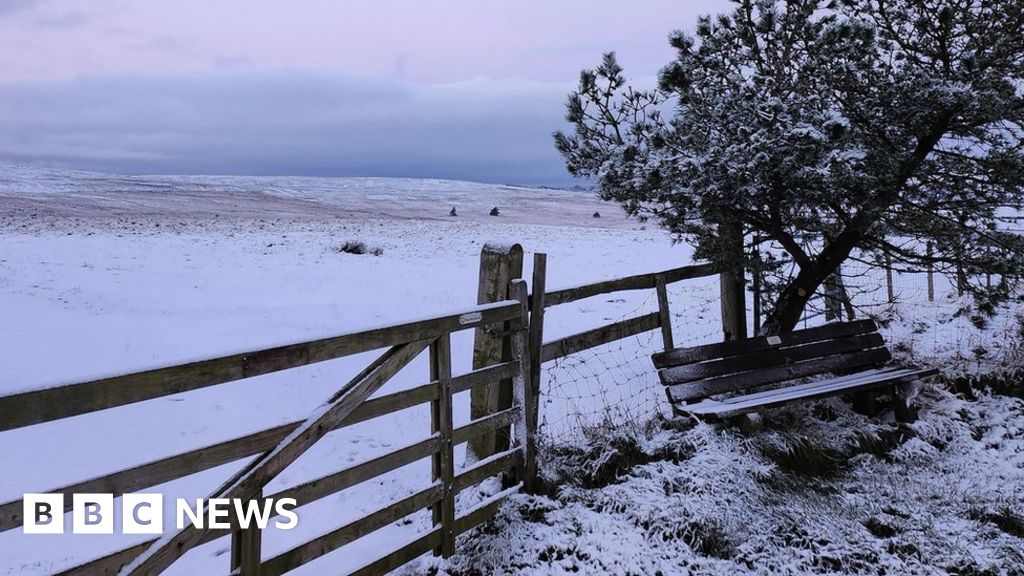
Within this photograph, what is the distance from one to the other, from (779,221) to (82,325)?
1050 cm

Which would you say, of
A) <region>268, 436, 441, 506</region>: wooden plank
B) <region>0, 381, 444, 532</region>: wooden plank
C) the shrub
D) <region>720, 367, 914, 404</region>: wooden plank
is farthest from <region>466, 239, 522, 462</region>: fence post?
the shrub

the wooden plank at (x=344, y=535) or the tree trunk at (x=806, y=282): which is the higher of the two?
the tree trunk at (x=806, y=282)

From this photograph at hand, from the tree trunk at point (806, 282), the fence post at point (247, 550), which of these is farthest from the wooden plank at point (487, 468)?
the tree trunk at point (806, 282)

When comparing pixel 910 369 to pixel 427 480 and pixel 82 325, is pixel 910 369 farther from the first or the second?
pixel 82 325

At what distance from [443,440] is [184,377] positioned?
1626 millimetres

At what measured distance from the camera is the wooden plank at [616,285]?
4.90 meters

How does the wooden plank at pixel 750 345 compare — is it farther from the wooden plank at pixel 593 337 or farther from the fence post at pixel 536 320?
the fence post at pixel 536 320

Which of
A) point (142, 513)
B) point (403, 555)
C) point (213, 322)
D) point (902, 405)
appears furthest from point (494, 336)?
point (213, 322)

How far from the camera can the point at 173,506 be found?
5285 millimetres

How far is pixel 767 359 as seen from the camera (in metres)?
5.95

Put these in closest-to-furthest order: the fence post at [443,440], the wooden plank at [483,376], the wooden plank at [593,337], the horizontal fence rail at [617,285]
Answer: the fence post at [443,440] < the wooden plank at [483,376] < the horizontal fence rail at [617,285] < the wooden plank at [593,337]

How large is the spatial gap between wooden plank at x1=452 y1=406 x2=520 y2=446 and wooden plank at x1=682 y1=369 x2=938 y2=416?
169 cm

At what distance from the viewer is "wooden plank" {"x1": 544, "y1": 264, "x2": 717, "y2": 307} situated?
4.90 meters

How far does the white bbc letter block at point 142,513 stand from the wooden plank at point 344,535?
2.27 meters
